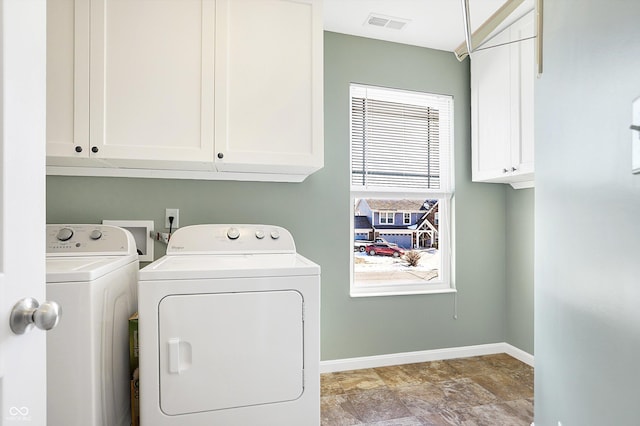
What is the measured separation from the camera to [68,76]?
65.3 inches

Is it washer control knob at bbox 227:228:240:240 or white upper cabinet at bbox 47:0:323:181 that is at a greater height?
white upper cabinet at bbox 47:0:323:181

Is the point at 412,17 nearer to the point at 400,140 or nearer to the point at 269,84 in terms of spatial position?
the point at 400,140

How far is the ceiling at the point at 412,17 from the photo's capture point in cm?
218

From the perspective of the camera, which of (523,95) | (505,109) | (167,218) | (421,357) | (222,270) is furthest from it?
(421,357)

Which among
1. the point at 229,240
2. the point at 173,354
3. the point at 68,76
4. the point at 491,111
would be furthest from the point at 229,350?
the point at 491,111

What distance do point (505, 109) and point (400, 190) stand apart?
919 mm

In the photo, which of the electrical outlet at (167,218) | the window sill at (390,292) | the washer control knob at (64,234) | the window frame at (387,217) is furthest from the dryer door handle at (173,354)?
the window frame at (387,217)

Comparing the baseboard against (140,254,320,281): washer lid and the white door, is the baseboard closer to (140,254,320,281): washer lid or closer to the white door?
(140,254,320,281): washer lid

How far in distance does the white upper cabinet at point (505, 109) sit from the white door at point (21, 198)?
2437 millimetres

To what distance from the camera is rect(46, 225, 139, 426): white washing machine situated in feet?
3.94

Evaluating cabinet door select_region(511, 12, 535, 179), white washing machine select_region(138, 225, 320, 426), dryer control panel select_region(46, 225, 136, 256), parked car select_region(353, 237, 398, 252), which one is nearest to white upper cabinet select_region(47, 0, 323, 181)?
dryer control panel select_region(46, 225, 136, 256)

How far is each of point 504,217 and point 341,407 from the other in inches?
79.3

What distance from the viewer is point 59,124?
1647 millimetres

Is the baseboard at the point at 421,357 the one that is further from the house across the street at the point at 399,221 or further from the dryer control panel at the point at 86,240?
the dryer control panel at the point at 86,240
